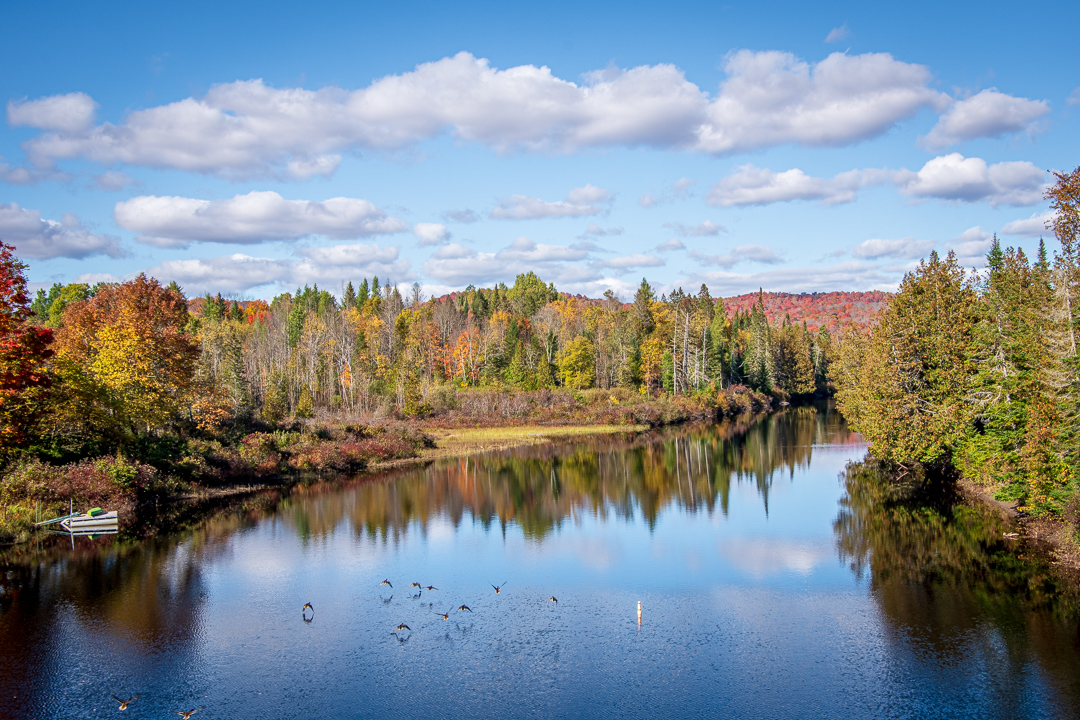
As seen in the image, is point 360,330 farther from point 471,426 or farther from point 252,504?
point 252,504

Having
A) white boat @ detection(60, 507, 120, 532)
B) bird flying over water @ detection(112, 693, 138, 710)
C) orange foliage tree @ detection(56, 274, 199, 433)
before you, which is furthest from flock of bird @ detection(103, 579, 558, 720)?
orange foliage tree @ detection(56, 274, 199, 433)

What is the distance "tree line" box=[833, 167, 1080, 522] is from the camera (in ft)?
84.4

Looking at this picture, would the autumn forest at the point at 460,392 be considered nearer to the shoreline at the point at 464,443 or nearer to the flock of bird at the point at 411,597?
the shoreline at the point at 464,443

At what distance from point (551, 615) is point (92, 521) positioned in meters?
23.9

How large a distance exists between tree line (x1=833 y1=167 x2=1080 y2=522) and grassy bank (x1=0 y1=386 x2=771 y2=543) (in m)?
36.0

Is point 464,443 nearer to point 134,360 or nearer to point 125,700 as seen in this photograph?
point 134,360

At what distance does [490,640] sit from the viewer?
67.7 ft

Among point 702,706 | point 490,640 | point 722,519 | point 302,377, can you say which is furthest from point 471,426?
point 702,706

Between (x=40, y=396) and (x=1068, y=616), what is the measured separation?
43636 mm

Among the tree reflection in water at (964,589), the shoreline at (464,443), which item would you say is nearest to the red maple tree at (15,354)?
the shoreline at (464,443)

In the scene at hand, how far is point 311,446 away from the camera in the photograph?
52906mm

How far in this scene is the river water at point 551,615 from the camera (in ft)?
56.0

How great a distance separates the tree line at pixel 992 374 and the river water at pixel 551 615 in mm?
3234

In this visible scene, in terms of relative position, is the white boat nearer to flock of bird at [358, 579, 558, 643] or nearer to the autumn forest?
the autumn forest
